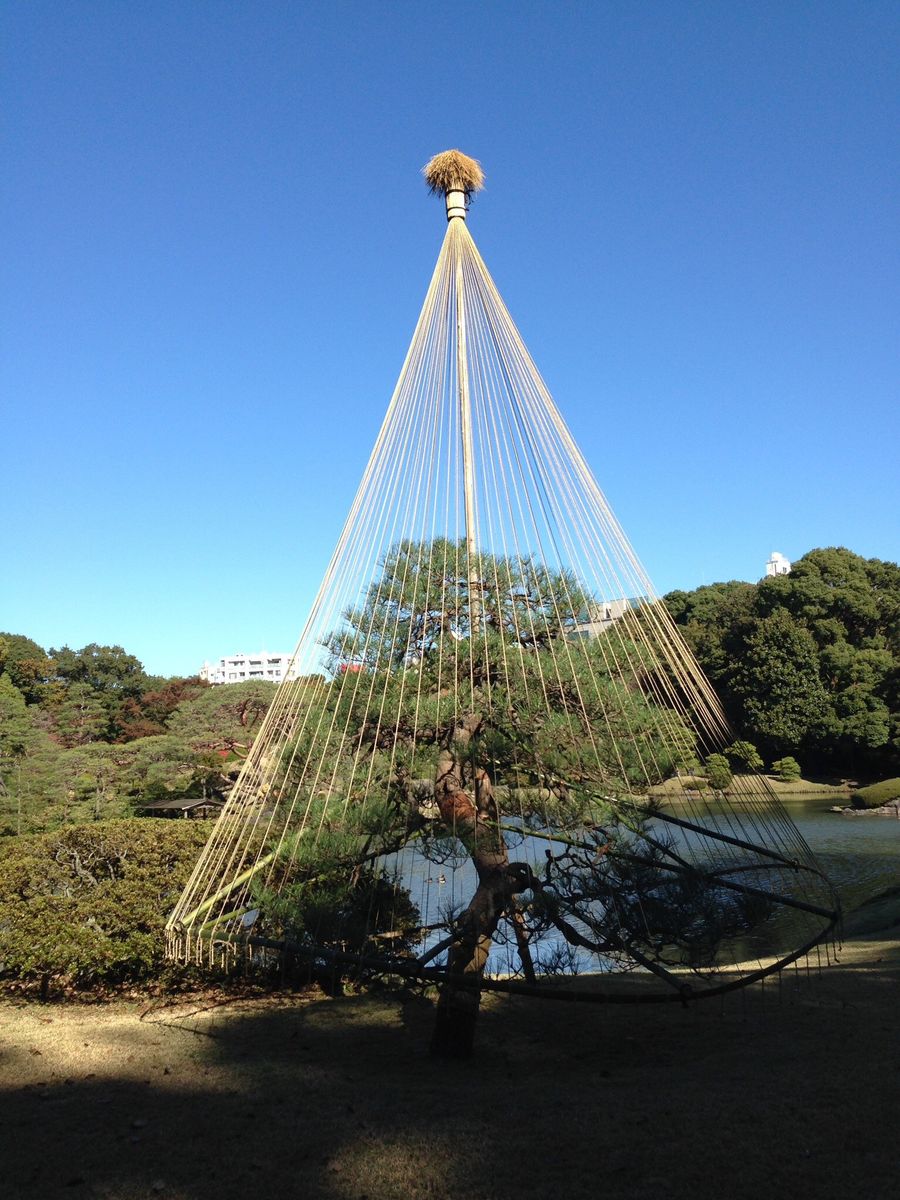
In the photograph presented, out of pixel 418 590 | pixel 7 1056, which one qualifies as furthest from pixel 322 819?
pixel 7 1056

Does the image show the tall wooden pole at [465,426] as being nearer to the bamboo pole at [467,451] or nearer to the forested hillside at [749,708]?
the bamboo pole at [467,451]

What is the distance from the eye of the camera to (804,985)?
6180mm

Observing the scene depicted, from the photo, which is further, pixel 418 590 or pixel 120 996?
pixel 120 996

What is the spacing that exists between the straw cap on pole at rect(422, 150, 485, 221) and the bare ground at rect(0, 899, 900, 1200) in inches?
211

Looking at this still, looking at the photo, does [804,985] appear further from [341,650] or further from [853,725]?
[853,725]

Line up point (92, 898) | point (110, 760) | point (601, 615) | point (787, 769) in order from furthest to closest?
1. point (787, 769)
2. point (110, 760)
3. point (92, 898)
4. point (601, 615)

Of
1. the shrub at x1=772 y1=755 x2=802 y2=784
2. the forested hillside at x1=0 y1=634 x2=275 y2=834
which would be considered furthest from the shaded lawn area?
the shrub at x1=772 y1=755 x2=802 y2=784

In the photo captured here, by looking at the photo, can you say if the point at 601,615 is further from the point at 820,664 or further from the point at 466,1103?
the point at 820,664

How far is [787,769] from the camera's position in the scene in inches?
923

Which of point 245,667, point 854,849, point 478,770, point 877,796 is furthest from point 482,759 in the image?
point 245,667

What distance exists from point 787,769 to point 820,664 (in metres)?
3.28

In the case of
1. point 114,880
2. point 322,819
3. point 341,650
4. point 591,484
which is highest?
point 591,484

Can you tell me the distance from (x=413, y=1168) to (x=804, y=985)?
12.9ft

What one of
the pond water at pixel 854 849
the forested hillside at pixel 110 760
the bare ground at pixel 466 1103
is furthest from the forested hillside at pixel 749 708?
the bare ground at pixel 466 1103
